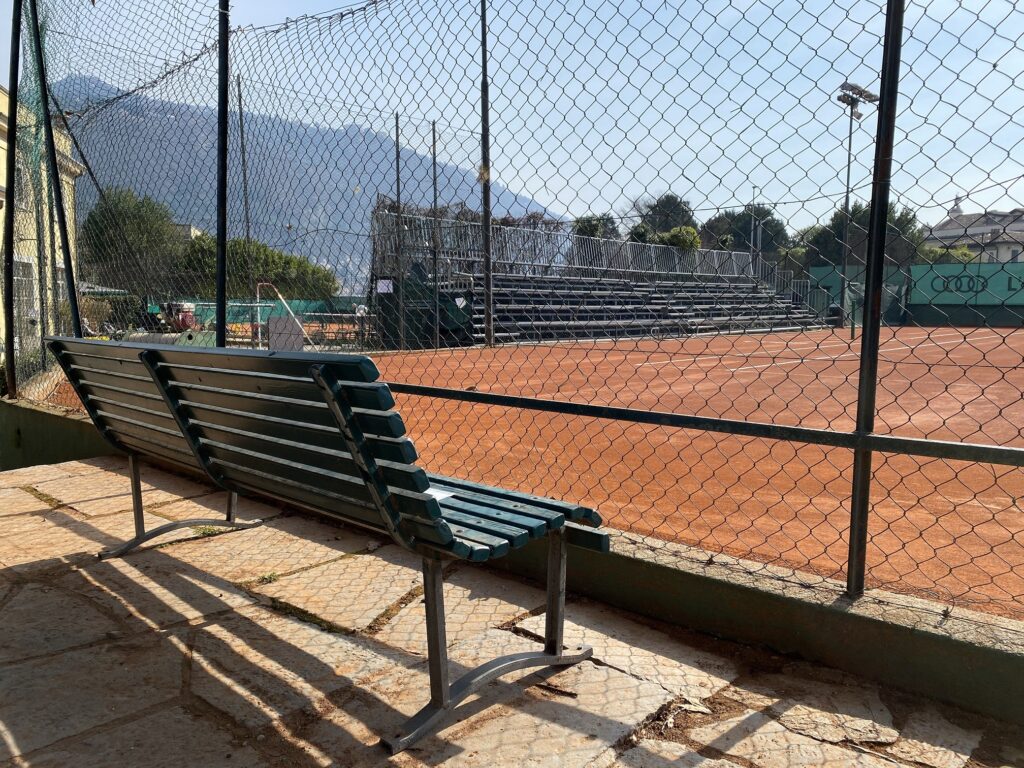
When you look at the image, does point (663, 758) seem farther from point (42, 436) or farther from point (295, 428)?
point (42, 436)

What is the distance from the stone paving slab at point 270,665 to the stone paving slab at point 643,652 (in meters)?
0.59

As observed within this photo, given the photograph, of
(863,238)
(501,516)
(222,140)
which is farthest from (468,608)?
(222,140)

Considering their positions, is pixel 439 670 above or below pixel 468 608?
above

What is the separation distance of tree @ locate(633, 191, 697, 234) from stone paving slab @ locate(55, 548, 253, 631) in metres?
1.91

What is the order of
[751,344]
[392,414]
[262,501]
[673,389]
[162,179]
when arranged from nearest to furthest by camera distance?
[392,414]
[262,501]
[162,179]
[673,389]
[751,344]

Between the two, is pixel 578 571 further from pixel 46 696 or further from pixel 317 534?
pixel 46 696

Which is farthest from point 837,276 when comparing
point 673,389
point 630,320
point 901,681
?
point 630,320

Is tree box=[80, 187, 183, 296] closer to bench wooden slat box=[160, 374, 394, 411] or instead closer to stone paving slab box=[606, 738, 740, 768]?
bench wooden slat box=[160, 374, 394, 411]

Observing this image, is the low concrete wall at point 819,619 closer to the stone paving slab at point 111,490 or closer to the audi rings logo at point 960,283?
the audi rings logo at point 960,283

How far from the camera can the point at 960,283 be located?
9.24 feet

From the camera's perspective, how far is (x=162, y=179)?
16.1 feet

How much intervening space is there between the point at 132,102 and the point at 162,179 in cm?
60

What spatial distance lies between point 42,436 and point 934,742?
19.8ft

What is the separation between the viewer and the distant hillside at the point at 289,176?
11.5ft
